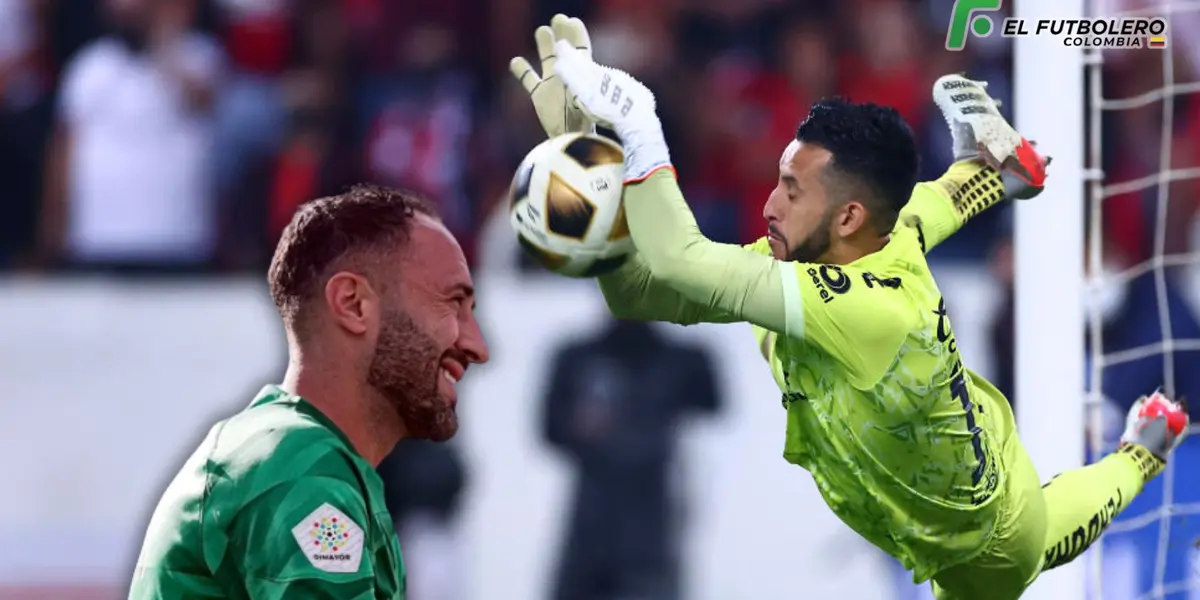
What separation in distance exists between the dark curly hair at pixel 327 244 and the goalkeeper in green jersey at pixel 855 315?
0.61 metres

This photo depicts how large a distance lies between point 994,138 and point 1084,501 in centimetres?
105

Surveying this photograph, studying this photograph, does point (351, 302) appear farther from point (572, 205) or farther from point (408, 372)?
point (572, 205)

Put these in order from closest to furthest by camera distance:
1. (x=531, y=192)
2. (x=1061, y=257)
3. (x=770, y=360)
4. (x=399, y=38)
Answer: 1. (x=531, y=192)
2. (x=770, y=360)
3. (x=1061, y=257)
4. (x=399, y=38)

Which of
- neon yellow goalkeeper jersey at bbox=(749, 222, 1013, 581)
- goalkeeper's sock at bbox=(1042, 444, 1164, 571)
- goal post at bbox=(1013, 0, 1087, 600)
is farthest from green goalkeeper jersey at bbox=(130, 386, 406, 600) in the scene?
goal post at bbox=(1013, 0, 1087, 600)

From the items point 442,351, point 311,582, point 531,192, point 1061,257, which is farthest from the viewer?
point 1061,257

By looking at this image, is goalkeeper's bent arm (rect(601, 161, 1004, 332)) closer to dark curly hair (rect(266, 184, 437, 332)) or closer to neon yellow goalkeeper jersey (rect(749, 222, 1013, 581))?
neon yellow goalkeeper jersey (rect(749, 222, 1013, 581))

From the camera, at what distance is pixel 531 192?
157 inches

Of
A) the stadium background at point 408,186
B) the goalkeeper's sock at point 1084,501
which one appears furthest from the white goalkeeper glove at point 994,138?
the stadium background at point 408,186

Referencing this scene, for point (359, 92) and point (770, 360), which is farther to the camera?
point (359, 92)

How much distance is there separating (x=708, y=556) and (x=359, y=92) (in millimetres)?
3048

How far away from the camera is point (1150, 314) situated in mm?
8344

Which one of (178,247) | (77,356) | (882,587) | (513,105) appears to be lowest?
(882,587)

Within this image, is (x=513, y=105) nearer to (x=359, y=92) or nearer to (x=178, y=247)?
(x=359, y=92)

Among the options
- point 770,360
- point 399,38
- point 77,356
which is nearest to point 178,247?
point 77,356
